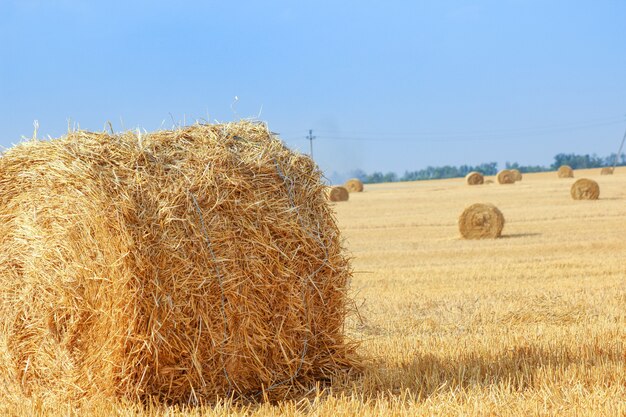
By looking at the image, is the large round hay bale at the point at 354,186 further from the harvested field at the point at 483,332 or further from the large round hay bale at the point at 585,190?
the harvested field at the point at 483,332

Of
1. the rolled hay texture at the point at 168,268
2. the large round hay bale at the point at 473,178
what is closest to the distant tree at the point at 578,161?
the large round hay bale at the point at 473,178

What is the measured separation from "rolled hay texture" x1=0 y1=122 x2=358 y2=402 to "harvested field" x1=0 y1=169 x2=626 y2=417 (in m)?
0.26

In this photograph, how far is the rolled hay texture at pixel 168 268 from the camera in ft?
17.0

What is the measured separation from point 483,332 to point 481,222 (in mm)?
12971

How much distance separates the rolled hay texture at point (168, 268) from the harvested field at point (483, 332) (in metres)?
0.26

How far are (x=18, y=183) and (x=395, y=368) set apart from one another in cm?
338

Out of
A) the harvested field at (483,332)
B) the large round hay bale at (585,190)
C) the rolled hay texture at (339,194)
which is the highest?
the rolled hay texture at (339,194)

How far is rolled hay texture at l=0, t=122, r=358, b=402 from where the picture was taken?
5180 mm

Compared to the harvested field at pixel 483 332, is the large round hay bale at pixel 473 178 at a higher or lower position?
higher

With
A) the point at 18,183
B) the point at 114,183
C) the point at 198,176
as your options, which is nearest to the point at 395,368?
the point at 198,176

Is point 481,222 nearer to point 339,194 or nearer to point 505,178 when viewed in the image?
point 339,194

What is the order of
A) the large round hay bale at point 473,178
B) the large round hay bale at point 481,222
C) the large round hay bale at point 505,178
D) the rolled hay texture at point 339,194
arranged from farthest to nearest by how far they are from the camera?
the large round hay bale at point 473,178 < the large round hay bale at point 505,178 < the rolled hay texture at point 339,194 < the large round hay bale at point 481,222

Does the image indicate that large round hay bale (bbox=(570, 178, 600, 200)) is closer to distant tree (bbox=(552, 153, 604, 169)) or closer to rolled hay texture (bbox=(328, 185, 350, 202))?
rolled hay texture (bbox=(328, 185, 350, 202))

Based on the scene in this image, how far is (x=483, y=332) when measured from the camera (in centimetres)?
815
